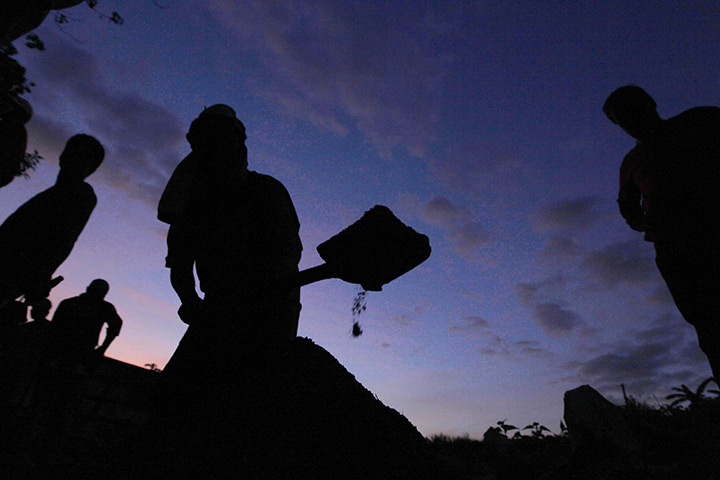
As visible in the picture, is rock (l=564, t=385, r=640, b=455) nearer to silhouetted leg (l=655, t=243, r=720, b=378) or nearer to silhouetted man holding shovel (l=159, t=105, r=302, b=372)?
silhouetted leg (l=655, t=243, r=720, b=378)

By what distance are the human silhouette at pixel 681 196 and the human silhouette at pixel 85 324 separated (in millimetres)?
6935

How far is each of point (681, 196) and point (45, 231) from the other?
14.5ft

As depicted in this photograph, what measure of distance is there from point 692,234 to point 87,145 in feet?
14.6

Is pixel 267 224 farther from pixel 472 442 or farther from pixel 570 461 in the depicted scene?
pixel 472 442

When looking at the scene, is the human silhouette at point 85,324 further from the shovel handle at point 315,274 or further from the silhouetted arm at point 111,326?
the shovel handle at point 315,274

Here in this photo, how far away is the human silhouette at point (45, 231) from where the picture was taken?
258 centimetres

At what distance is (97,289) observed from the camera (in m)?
6.20

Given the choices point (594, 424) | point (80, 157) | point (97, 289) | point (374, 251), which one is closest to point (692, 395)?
point (594, 424)

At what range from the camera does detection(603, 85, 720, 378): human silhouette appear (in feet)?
8.31

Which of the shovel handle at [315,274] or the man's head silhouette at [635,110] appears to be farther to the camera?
the man's head silhouette at [635,110]

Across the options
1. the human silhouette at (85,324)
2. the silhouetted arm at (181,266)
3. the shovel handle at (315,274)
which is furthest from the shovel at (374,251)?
the human silhouette at (85,324)

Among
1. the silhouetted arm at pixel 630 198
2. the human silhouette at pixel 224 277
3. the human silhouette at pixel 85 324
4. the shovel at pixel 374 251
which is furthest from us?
the human silhouette at pixel 85 324

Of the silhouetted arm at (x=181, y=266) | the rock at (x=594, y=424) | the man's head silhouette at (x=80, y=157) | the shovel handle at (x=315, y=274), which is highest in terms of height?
the man's head silhouette at (x=80, y=157)

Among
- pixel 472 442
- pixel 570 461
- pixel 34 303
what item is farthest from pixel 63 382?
pixel 570 461
